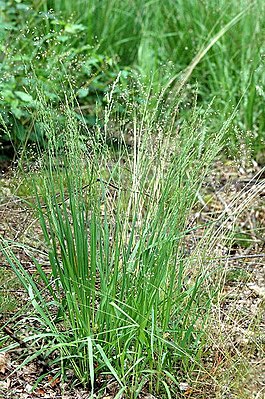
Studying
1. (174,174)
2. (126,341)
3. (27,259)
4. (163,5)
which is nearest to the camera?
(126,341)

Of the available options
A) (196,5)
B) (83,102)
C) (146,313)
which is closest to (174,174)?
(146,313)

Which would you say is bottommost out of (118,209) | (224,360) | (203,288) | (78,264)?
(224,360)

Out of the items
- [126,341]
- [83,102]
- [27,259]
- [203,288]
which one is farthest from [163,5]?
[126,341]

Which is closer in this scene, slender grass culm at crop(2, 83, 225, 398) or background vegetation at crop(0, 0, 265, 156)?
slender grass culm at crop(2, 83, 225, 398)

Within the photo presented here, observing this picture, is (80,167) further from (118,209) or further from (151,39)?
(151,39)

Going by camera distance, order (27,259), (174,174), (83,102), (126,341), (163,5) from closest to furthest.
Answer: (126,341), (174,174), (27,259), (83,102), (163,5)

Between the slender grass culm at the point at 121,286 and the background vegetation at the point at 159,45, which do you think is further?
the background vegetation at the point at 159,45

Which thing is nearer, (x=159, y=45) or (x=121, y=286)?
(x=121, y=286)

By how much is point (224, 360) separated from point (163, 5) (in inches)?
131

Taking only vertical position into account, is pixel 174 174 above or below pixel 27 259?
above

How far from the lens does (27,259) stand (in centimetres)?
323

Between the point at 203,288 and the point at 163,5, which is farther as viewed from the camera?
the point at 163,5

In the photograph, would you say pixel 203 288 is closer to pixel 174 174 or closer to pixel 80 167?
pixel 174 174

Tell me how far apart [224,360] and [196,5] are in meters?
3.08
